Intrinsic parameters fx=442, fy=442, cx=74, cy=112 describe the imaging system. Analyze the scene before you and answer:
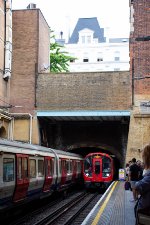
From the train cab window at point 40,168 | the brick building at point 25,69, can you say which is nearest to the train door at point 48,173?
the train cab window at point 40,168

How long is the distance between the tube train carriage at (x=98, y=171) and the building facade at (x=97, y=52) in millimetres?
35666

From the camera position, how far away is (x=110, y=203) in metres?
14.3

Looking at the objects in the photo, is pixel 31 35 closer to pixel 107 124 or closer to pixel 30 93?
pixel 30 93

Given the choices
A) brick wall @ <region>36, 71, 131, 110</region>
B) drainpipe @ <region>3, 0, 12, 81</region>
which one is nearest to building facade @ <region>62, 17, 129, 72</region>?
brick wall @ <region>36, 71, 131, 110</region>

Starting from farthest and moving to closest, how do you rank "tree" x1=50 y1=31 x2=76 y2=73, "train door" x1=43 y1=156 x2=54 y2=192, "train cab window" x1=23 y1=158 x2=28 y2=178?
1. "tree" x1=50 y1=31 x2=76 y2=73
2. "train door" x1=43 y1=156 x2=54 y2=192
3. "train cab window" x1=23 y1=158 x2=28 y2=178

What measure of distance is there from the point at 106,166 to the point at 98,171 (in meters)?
0.70

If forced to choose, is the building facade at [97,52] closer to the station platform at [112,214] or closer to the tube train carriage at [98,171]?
the tube train carriage at [98,171]

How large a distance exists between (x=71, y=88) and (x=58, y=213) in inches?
590

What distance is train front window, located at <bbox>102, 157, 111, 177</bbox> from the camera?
2841 centimetres

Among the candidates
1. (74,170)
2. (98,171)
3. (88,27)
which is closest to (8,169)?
(74,170)

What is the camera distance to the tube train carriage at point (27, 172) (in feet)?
38.4

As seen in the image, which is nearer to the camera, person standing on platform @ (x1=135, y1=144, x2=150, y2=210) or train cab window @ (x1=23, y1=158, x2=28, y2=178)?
person standing on platform @ (x1=135, y1=144, x2=150, y2=210)

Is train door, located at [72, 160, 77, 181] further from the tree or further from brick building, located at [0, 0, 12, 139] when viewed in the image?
the tree

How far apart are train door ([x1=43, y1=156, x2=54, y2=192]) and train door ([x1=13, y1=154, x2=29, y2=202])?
358 cm
